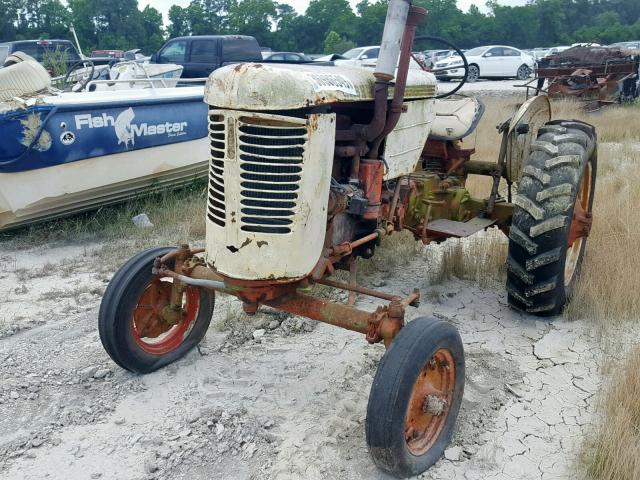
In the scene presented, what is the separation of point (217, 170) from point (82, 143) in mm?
3389

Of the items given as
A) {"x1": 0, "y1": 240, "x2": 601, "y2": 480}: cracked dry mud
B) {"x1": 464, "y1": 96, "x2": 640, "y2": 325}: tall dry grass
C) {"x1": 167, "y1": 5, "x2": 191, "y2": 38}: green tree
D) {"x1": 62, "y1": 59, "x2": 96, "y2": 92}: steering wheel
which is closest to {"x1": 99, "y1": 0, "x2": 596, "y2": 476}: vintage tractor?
{"x1": 0, "y1": 240, "x2": 601, "y2": 480}: cracked dry mud

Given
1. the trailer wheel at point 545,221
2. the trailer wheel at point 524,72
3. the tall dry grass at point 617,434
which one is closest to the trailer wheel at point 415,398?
the tall dry grass at point 617,434

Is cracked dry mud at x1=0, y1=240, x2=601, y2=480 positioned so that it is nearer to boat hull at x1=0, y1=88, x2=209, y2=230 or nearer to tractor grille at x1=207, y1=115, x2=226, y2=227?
tractor grille at x1=207, y1=115, x2=226, y2=227

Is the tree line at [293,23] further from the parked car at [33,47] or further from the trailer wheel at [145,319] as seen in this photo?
the trailer wheel at [145,319]

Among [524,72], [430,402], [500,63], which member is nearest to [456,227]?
[430,402]

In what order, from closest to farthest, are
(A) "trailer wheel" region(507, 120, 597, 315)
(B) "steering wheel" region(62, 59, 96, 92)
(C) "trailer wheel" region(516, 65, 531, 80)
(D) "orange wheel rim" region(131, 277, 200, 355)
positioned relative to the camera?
(D) "orange wheel rim" region(131, 277, 200, 355) < (A) "trailer wheel" region(507, 120, 597, 315) < (B) "steering wheel" region(62, 59, 96, 92) < (C) "trailer wheel" region(516, 65, 531, 80)

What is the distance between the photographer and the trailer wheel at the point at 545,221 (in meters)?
3.68

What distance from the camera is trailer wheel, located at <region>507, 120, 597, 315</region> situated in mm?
3676

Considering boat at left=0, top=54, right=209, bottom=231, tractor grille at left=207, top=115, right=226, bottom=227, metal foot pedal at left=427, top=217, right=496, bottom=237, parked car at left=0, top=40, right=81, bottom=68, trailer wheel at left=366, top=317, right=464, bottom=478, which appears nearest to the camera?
trailer wheel at left=366, top=317, right=464, bottom=478

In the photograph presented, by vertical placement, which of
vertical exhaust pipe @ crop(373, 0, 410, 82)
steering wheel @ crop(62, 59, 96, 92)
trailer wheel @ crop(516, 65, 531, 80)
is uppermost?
vertical exhaust pipe @ crop(373, 0, 410, 82)

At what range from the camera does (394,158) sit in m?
3.43

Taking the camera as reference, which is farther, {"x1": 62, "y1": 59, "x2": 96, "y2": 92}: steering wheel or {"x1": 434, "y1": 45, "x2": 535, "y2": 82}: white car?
{"x1": 434, "y1": 45, "x2": 535, "y2": 82}: white car

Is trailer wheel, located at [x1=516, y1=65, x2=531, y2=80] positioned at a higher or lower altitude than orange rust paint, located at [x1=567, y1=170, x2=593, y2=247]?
lower

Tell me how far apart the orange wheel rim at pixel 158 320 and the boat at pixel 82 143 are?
98.3 inches
